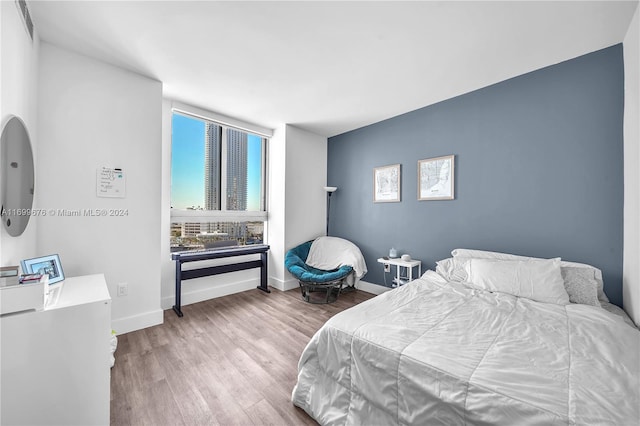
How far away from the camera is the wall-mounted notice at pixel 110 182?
2377 mm

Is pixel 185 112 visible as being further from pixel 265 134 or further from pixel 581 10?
pixel 581 10

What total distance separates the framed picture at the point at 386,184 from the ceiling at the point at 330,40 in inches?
40.6

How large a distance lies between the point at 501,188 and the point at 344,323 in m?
2.32

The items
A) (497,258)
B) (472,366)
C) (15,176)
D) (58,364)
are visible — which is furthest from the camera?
(497,258)

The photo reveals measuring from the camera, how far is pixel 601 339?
134 centimetres

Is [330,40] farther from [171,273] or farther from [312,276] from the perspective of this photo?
[171,273]

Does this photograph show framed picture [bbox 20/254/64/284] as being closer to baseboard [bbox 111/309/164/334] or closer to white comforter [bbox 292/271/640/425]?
baseboard [bbox 111/309/164/334]

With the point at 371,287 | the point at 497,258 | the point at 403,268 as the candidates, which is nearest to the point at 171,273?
the point at 371,287

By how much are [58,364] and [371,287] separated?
11.0 ft

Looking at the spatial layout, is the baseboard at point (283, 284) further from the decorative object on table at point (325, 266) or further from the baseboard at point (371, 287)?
the baseboard at point (371, 287)

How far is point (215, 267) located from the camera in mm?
3438


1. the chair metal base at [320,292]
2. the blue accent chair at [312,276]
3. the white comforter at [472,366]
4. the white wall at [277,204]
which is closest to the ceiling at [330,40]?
the white wall at [277,204]

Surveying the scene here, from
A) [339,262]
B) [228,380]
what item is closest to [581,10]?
[339,262]

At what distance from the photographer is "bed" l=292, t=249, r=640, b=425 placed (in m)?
0.94
